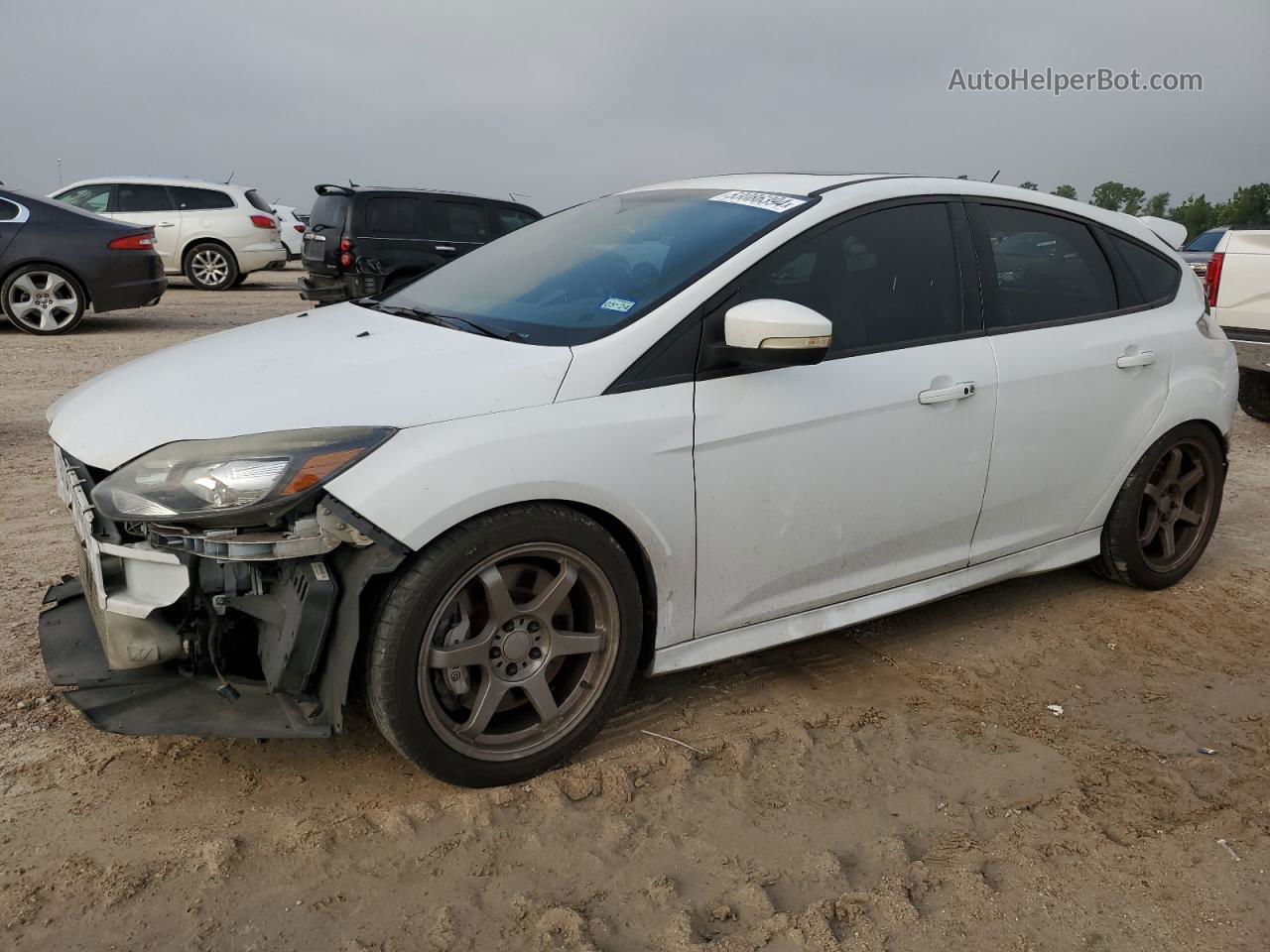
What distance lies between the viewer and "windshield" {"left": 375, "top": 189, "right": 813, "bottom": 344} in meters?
3.12

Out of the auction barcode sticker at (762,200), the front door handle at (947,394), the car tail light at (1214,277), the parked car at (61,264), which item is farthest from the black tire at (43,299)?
the car tail light at (1214,277)

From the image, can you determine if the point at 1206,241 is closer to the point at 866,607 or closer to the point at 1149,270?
the point at 1149,270

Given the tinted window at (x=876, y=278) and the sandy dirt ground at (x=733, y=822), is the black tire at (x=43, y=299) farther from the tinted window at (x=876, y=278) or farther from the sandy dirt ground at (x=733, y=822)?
the tinted window at (x=876, y=278)

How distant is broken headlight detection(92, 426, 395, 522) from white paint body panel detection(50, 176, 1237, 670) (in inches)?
1.6

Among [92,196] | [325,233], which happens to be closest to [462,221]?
[325,233]

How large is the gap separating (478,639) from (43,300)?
985 cm

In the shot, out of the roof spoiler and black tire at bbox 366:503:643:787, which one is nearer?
black tire at bbox 366:503:643:787

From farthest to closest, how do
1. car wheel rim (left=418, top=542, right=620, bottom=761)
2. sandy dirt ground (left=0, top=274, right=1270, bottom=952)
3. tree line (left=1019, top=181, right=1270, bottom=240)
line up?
1. tree line (left=1019, top=181, right=1270, bottom=240)
2. car wheel rim (left=418, top=542, right=620, bottom=761)
3. sandy dirt ground (left=0, top=274, right=1270, bottom=952)

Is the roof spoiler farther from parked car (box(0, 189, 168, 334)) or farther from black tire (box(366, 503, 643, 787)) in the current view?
parked car (box(0, 189, 168, 334))

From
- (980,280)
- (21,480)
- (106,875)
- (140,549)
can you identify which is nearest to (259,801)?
(106,875)

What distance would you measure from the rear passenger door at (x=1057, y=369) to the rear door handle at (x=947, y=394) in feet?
0.53

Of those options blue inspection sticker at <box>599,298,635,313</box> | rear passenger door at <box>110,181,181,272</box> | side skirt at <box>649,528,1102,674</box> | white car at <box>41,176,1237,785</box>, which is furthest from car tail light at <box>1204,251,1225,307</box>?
rear passenger door at <box>110,181,181,272</box>

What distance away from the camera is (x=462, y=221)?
12.9 metres

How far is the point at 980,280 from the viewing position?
3693 millimetres
